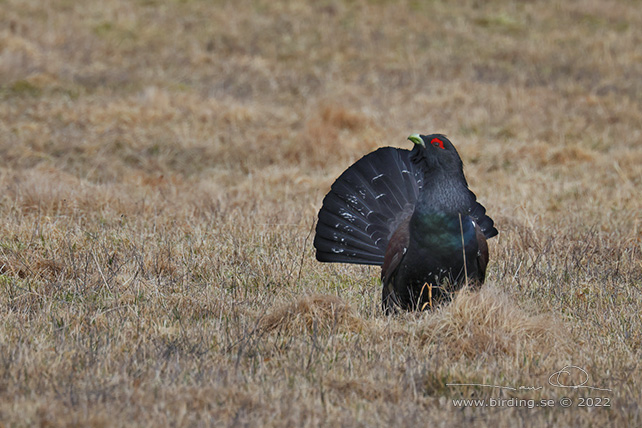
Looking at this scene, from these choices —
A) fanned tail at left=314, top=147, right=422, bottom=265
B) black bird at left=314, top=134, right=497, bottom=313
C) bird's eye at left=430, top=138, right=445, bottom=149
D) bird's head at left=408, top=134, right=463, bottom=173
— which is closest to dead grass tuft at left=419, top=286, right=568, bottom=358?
black bird at left=314, top=134, right=497, bottom=313

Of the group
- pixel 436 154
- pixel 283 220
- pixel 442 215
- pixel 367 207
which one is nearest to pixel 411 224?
pixel 442 215

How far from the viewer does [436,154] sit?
5.09 meters

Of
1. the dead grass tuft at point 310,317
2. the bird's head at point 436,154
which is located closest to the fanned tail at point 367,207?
the bird's head at point 436,154

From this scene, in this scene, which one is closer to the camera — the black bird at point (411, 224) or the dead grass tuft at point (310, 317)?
the dead grass tuft at point (310, 317)

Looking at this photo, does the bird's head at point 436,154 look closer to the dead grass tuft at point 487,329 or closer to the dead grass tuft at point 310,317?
the dead grass tuft at point 487,329

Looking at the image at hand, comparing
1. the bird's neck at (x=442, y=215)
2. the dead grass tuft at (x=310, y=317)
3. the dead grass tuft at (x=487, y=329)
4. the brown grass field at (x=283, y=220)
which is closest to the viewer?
the brown grass field at (x=283, y=220)

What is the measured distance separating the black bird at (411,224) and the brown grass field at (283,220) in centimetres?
23

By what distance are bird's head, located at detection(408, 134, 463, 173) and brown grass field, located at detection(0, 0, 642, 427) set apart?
82 cm

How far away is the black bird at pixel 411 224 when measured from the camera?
501 cm

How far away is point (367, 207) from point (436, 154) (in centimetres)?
109

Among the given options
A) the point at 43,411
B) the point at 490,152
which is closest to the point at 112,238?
the point at 43,411

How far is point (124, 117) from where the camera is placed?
12.8 metres

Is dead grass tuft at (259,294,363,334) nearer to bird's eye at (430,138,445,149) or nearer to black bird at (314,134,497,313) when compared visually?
black bird at (314,134,497,313)

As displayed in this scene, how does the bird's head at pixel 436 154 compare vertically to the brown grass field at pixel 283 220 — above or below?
above
